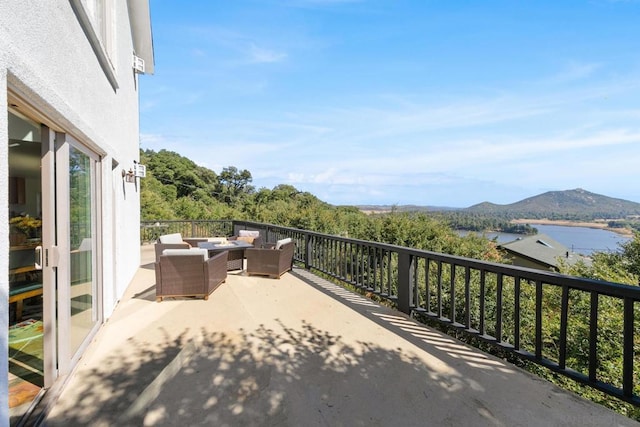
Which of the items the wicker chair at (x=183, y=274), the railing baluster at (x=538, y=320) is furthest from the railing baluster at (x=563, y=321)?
the wicker chair at (x=183, y=274)

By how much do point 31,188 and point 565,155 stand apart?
78.7ft

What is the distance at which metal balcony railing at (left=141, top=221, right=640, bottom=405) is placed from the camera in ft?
7.75

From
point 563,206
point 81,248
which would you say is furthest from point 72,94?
point 563,206

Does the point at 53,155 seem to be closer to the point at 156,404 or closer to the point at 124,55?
the point at 156,404

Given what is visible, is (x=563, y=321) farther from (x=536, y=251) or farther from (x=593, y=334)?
(x=536, y=251)

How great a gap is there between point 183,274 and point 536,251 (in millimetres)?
21626

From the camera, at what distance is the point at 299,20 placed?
26.1 feet

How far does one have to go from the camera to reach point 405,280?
13.9ft

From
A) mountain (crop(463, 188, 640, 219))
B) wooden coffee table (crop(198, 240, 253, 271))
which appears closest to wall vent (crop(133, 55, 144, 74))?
wooden coffee table (crop(198, 240, 253, 271))

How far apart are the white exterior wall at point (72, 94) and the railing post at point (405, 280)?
3623 mm

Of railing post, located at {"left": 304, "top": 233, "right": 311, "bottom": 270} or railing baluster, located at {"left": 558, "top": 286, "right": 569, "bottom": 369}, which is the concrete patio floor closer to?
railing baluster, located at {"left": 558, "top": 286, "right": 569, "bottom": 369}

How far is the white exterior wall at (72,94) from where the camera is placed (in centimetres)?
152

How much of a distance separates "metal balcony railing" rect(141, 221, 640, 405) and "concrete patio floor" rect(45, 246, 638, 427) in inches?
9.2

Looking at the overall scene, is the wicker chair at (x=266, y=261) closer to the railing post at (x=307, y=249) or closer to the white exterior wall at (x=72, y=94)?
the railing post at (x=307, y=249)
